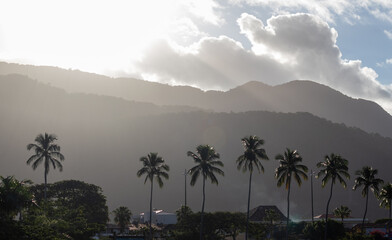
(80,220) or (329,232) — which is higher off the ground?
(80,220)

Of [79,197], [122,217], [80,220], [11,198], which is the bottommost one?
[122,217]

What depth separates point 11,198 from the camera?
58000 millimetres

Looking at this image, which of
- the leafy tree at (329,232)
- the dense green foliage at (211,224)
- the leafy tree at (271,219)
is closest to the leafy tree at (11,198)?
the dense green foliage at (211,224)

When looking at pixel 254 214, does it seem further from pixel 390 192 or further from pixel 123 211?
pixel 390 192

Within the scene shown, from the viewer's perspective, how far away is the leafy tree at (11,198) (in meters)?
57.9

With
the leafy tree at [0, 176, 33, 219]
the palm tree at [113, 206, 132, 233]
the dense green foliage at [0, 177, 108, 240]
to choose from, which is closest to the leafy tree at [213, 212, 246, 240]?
the dense green foliage at [0, 177, 108, 240]

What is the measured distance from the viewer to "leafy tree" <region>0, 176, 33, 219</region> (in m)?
57.9

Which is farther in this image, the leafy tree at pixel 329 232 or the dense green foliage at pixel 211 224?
the dense green foliage at pixel 211 224

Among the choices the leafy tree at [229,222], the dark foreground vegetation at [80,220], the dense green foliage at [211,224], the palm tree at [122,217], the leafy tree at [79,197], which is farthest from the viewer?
the palm tree at [122,217]

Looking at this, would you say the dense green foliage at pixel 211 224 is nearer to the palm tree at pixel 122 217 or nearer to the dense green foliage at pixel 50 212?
the dense green foliage at pixel 50 212

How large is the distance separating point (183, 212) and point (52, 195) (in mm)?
34287

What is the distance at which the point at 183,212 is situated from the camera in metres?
115

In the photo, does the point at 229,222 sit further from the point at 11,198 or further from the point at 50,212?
the point at 11,198

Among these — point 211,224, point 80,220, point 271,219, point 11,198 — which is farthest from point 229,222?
point 11,198
